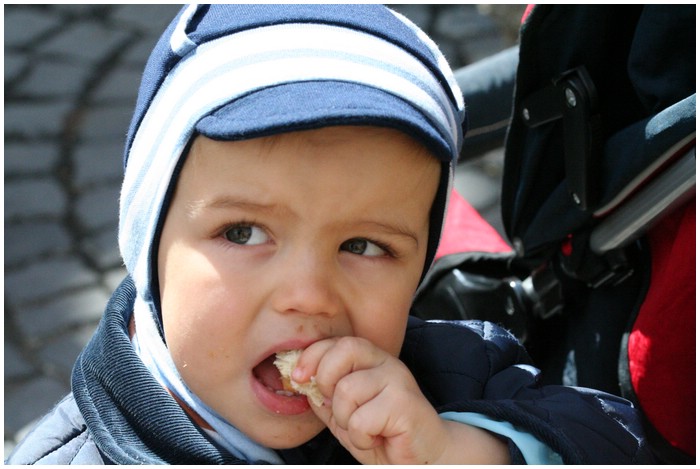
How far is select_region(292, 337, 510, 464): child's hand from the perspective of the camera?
1.03 metres

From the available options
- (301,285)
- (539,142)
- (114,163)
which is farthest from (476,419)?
(114,163)

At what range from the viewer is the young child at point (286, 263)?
1036 mm

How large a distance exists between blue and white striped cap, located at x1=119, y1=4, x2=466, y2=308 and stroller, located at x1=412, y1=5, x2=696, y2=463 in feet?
0.72

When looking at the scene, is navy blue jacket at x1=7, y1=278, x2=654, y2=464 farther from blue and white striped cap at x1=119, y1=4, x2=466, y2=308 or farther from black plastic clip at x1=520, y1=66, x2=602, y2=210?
black plastic clip at x1=520, y1=66, x2=602, y2=210

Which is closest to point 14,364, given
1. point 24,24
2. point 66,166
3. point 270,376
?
point 66,166

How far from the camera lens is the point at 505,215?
1558 mm

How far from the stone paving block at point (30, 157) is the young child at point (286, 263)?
1.73m

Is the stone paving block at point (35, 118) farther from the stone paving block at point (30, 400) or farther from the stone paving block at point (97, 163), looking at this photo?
the stone paving block at point (30, 400)

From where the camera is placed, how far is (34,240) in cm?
259

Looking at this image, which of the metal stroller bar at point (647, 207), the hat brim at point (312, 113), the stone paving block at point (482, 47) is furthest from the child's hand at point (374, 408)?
the stone paving block at point (482, 47)

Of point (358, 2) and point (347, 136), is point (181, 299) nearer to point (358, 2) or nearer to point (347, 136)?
point (347, 136)

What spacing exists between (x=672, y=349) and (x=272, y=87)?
0.57 metres

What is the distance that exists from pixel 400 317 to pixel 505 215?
1.59 ft

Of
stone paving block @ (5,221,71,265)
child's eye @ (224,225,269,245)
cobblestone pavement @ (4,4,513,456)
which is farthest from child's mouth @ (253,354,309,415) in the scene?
stone paving block @ (5,221,71,265)
